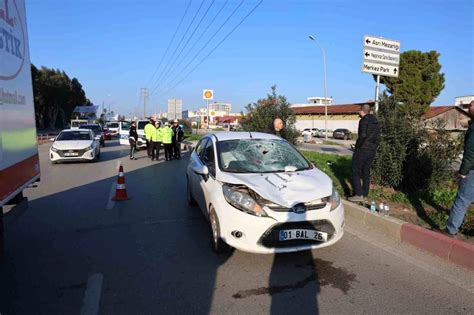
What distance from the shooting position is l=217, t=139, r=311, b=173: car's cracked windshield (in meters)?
5.38

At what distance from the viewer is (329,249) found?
5016 mm

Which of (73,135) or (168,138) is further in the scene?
(73,135)

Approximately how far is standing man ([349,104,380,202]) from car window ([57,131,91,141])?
13086 mm

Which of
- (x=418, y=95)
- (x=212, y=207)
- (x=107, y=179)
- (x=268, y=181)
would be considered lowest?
(x=107, y=179)

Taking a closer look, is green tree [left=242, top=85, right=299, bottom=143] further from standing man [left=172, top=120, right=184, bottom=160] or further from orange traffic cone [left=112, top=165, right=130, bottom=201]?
orange traffic cone [left=112, top=165, right=130, bottom=201]

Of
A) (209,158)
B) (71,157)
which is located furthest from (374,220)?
(71,157)

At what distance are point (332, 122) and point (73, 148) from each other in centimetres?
5294

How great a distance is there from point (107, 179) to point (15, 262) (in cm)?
684

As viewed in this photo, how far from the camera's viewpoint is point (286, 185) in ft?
15.4

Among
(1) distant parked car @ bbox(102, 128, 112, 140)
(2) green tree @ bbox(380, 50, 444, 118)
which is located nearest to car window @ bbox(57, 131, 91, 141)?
(1) distant parked car @ bbox(102, 128, 112, 140)

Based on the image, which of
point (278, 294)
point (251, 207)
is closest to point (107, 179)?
point (251, 207)

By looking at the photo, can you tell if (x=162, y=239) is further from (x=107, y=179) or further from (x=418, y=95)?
(x=418, y=95)

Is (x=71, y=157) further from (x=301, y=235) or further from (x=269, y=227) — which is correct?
(x=301, y=235)

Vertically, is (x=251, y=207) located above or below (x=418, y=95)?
below
